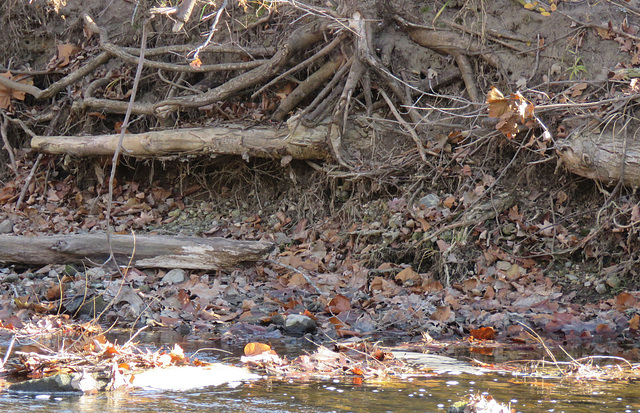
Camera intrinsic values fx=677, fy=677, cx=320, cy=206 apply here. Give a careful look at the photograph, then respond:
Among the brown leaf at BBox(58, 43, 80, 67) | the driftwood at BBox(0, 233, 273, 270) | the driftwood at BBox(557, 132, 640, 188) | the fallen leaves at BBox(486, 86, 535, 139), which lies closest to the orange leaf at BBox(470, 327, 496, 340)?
the fallen leaves at BBox(486, 86, 535, 139)

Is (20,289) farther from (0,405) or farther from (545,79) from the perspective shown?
(545,79)

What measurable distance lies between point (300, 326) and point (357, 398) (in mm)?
1523

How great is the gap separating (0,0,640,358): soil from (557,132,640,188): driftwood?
0.19 meters

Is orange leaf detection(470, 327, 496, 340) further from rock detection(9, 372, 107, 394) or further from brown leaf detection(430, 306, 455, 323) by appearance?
rock detection(9, 372, 107, 394)

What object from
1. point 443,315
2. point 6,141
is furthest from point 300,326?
point 6,141

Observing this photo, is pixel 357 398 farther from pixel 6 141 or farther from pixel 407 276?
pixel 6 141

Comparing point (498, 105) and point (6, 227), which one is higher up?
point (498, 105)

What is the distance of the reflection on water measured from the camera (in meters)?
2.73

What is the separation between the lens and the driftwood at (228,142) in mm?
6770

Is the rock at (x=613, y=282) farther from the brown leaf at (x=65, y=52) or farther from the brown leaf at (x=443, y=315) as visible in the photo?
the brown leaf at (x=65, y=52)

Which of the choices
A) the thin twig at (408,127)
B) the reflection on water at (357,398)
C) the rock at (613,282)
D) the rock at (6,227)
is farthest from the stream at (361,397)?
the rock at (6,227)

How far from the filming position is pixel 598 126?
211 inches

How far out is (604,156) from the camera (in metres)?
5.21

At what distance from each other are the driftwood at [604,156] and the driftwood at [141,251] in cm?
261
